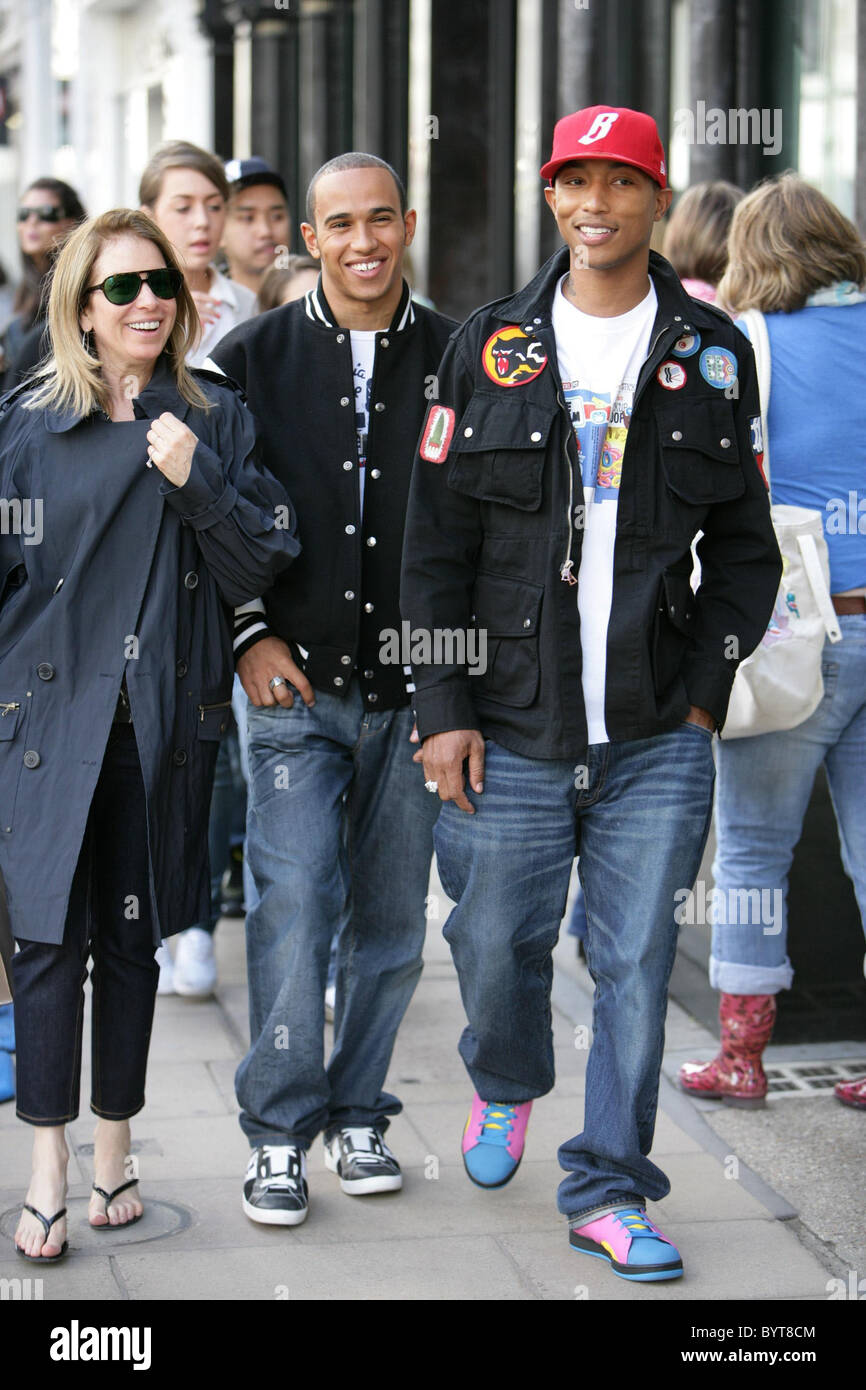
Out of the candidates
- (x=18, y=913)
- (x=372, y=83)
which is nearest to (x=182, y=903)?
(x=18, y=913)

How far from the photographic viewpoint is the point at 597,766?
354cm

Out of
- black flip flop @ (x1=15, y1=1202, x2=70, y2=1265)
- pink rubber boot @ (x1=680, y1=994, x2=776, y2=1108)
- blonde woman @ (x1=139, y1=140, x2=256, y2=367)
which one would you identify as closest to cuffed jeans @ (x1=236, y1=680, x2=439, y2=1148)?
black flip flop @ (x1=15, y1=1202, x2=70, y2=1265)

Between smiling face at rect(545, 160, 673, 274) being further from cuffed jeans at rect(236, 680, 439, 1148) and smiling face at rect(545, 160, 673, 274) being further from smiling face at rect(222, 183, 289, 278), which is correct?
smiling face at rect(222, 183, 289, 278)

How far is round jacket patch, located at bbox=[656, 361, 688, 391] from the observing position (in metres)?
3.51

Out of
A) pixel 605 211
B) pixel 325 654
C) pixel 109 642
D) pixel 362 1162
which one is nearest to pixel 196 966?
pixel 362 1162

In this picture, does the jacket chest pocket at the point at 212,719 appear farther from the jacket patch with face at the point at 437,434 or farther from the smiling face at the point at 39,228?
the smiling face at the point at 39,228

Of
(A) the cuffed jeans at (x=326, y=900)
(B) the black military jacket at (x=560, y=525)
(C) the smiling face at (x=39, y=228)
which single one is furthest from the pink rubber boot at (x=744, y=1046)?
(C) the smiling face at (x=39, y=228)

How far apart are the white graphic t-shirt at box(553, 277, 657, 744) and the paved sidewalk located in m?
1.05

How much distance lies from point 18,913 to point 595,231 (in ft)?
5.51

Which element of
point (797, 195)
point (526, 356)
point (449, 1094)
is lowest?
point (449, 1094)

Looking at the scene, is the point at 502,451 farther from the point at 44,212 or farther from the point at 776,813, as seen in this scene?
the point at 44,212

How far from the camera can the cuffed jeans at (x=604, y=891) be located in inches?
139

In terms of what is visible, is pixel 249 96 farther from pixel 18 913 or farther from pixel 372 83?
pixel 18 913

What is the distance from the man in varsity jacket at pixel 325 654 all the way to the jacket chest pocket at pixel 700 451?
2.03 feet
